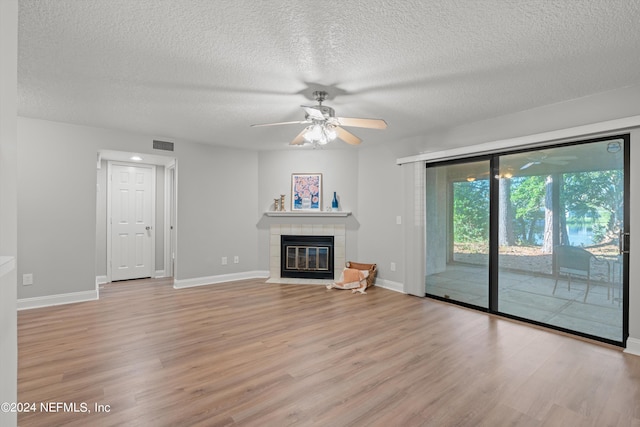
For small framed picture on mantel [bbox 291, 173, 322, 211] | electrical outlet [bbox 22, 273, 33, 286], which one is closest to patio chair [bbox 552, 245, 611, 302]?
small framed picture on mantel [bbox 291, 173, 322, 211]

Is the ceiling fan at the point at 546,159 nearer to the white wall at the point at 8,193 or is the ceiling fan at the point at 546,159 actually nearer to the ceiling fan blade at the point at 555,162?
the ceiling fan blade at the point at 555,162

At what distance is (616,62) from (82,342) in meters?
4.88

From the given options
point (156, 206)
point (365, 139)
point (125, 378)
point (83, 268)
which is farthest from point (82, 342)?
point (365, 139)

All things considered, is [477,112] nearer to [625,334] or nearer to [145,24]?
[625,334]

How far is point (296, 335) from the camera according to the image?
298 centimetres

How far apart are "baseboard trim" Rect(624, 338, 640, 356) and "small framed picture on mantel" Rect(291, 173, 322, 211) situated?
407 centimetres

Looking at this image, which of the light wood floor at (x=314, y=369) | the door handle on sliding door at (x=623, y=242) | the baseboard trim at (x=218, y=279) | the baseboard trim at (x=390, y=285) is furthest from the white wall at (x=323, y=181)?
the door handle on sliding door at (x=623, y=242)

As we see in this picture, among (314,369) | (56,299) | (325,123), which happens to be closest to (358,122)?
(325,123)

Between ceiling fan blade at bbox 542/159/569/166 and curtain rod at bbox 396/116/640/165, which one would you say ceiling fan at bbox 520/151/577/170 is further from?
curtain rod at bbox 396/116/640/165

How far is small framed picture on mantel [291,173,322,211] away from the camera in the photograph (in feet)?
18.1

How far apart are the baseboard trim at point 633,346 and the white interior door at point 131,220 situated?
21.1 ft

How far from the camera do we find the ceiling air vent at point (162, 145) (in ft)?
15.0

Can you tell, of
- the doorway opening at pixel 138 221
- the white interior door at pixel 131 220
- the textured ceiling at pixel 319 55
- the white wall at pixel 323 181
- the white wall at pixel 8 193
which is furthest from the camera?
the white wall at pixel 323 181

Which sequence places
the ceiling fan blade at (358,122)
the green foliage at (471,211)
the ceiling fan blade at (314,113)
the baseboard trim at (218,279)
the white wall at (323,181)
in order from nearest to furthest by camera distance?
the ceiling fan blade at (314,113)
the ceiling fan blade at (358,122)
the green foliage at (471,211)
the baseboard trim at (218,279)
the white wall at (323,181)
